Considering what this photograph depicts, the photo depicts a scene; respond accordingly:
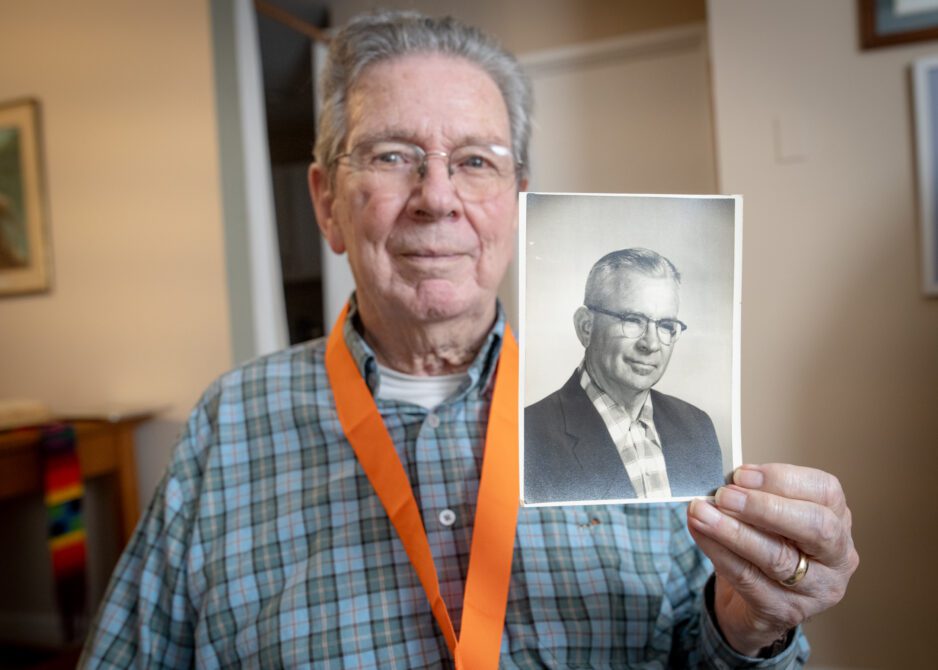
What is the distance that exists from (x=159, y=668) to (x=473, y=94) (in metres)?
0.95

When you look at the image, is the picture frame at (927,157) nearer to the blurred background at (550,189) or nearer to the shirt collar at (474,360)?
the blurred background at (550,189)

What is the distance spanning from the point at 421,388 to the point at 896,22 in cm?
187

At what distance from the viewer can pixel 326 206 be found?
45.4 inches

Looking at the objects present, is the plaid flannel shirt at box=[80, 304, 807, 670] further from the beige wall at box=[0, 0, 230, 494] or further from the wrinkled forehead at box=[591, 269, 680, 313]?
the beige wall at box=[0, 0, 230, 494]

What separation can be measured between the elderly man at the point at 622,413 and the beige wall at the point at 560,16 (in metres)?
2.41

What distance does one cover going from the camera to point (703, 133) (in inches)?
106

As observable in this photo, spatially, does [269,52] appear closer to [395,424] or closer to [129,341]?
[129,341]

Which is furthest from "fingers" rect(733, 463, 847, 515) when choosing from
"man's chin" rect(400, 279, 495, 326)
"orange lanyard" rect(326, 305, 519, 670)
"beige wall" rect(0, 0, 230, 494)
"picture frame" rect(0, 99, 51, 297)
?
"picture frame" rect(0, 99, 51, 297)

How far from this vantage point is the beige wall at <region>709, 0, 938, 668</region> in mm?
2023

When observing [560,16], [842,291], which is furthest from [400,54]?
[560,16]

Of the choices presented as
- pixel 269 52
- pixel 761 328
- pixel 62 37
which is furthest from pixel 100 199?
pixel 761 328

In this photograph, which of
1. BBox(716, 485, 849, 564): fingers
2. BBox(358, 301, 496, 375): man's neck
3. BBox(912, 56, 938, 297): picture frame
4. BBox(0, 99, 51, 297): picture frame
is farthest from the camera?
BBox(0, 99, 51, 297): picture frame

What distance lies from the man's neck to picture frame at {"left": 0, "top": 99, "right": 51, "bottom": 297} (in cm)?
261

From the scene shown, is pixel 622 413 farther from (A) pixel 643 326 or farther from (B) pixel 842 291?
(B) pixel 842 291
